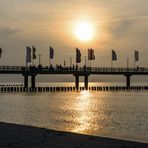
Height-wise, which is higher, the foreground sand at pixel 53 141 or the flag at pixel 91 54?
the flag at pixel 91 54

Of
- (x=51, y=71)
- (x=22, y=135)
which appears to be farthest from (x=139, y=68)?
(x=22, y=135)

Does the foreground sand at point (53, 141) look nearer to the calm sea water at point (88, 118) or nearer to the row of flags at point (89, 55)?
the calm sea water at point (88, 118)

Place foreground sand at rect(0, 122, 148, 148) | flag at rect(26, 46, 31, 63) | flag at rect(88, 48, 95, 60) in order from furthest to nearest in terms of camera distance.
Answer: flag at rect(88, 48, 95, 60), flag at rect(26, 46, 31, 63), foreground sand at rect(0, 122, 148, 148)

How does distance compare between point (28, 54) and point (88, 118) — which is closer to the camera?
point (88, 118)

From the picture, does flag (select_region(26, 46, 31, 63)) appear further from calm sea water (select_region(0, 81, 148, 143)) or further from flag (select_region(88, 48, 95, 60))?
calm sea water (select_region(0, 81, 148, 143))

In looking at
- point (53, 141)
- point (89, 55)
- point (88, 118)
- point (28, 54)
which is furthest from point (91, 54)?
point (53, 141)

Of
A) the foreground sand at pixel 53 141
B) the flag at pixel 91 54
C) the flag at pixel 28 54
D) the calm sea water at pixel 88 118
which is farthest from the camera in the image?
the flag at pixel 91 54

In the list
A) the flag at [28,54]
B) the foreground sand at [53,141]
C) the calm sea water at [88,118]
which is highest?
the flag at [28,54]

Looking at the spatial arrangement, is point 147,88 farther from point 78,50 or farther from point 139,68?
point 78,50

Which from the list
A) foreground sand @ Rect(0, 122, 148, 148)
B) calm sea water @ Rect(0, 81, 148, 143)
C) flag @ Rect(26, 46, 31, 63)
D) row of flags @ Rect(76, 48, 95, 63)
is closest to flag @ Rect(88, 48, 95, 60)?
row of flags @ Rect(76, 48, 95, 63)

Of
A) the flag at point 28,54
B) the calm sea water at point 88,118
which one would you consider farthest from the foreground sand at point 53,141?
the flag at point 28,54

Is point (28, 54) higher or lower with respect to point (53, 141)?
higher

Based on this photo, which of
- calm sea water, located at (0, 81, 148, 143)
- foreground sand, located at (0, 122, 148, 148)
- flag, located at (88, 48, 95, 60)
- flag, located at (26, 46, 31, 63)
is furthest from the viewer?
flag, located at (88, 48, 95, 60)

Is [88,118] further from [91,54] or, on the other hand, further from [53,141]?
[91,54]
